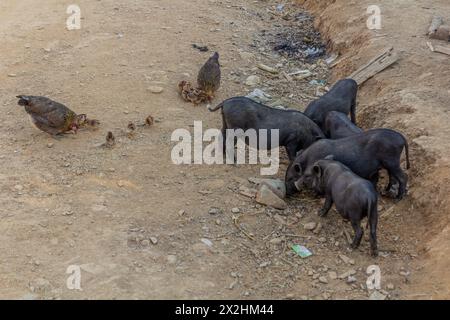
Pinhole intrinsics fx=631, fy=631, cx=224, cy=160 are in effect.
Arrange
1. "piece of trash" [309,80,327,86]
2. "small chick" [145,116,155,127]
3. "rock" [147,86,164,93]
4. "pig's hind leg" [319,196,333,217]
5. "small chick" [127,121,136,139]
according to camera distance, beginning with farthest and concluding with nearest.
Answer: "piece of trash" [309,80,327,86] → "rock" [147,86,164,93] → "small chick" [145,116,155,127] → "small chick" [127,121,136,139] → "pig's hind leg" [319,196,333,217]

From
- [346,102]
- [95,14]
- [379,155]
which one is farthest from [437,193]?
[95,14]

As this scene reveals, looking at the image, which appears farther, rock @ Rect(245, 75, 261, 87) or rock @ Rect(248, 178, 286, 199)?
rock @ Rect(245, 75, 261, 87)

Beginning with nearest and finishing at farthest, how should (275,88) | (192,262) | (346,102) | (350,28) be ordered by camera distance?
1. (192,262)
2. (346,102)
3. (275,88)
4. (350,28)

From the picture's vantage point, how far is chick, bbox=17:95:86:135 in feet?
30.0

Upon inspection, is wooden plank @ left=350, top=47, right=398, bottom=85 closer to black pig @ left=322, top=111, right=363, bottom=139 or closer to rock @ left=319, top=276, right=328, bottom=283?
black pig @ left=322, top=111, right=363, bottom=139

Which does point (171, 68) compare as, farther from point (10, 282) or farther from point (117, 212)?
point (10, 282)

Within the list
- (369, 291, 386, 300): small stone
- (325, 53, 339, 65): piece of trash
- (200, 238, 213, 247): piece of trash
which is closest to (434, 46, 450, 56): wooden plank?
(325, 53, 339, 65): piece of trash

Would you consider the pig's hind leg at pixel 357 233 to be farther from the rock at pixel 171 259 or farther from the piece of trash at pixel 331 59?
the piece of trash at pixel 331 59

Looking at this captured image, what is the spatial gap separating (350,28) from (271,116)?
448 cm

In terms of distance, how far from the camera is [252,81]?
37.7 ft

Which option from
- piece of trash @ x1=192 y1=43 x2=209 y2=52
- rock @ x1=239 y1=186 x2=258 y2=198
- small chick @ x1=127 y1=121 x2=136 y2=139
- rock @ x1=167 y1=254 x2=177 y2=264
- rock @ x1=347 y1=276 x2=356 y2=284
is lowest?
piece of trash @ x1=192 y1=43 x2=209 y2=52

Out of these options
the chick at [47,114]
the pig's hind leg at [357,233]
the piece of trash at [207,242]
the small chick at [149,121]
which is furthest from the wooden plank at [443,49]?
the chick at [47,114]

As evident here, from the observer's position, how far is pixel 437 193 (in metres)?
7.70

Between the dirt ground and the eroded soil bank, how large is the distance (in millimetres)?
25
